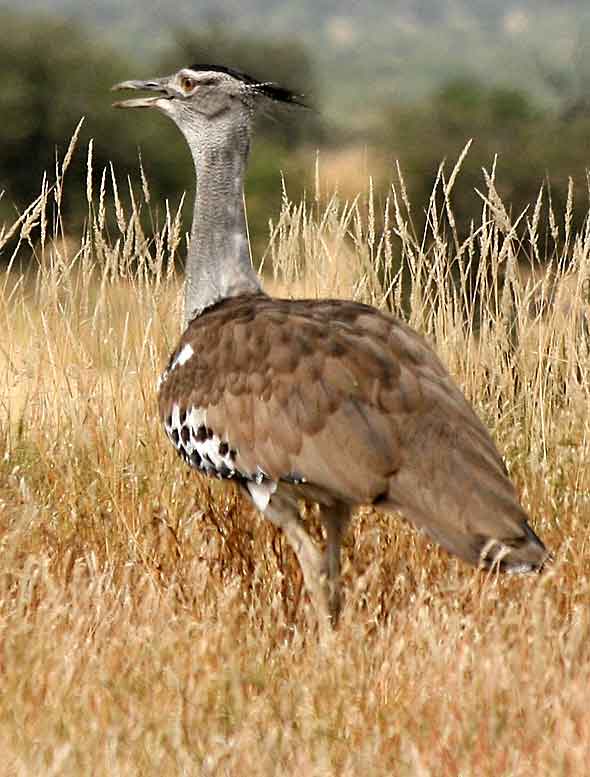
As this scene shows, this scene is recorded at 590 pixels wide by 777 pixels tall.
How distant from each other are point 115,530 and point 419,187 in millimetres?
12178

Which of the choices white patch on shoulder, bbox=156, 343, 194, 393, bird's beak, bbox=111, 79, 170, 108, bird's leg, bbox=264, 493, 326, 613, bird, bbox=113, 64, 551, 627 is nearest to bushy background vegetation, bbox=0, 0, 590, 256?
bird's beak, bbox=111, 79, 170, 108

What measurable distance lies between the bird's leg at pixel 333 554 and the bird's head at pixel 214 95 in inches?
48.7

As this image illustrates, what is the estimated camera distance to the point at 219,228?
14.8 feet

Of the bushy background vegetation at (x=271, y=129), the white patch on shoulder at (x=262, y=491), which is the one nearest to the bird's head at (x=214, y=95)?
the white patch on shoulder at (x=262, y=491)

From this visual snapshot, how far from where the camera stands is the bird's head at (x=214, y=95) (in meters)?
4.59

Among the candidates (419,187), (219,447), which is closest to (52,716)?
(219,447)

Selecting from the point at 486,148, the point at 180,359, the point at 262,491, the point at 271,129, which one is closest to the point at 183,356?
the point at 180,359

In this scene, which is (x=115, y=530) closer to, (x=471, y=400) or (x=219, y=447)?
(x=219, y=447)

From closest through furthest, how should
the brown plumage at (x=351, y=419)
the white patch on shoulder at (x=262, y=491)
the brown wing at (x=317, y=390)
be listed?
the brown plumage at (x=351, y=419)
the brown wing at (x=317, y=390)
the white patch on shoulder at (x=262, y=491)

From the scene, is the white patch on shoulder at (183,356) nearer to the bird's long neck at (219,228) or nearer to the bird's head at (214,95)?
the bird's long neck at (219,228)

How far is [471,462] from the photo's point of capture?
3742 mm

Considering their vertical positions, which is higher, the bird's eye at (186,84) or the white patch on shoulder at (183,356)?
the bird's eye at (186,84)

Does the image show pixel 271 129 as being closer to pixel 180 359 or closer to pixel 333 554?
pixel 180 359

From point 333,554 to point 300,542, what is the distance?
168 millimetres
